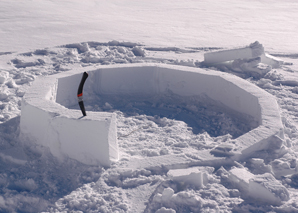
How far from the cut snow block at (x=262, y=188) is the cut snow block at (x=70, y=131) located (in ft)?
4.21

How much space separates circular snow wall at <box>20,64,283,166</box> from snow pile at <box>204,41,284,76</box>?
1.33 meters

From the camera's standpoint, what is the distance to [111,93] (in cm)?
595

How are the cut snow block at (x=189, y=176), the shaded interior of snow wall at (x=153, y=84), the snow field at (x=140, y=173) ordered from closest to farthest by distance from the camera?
the snow field at (x=140, y=173), the cut snow block at (x=189, y=176), the shaded interior of snow wall at (x=153, y=84)

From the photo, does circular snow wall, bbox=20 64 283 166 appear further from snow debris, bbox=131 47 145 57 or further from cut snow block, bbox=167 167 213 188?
snow debris, bbox=131 47 145 57

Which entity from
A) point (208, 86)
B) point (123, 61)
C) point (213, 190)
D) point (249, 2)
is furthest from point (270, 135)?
point (249, 2)

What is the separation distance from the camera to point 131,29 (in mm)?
9336

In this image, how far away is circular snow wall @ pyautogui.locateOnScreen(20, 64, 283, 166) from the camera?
392 centimetres

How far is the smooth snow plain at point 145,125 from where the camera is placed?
3486mm

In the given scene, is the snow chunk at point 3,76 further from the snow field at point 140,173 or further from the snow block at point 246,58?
the snow block at point 246,58

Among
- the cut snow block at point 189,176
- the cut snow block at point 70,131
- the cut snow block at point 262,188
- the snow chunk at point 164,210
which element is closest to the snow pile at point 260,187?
the cut snow block at point 262,188

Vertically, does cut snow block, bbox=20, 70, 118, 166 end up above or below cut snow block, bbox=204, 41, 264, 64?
below

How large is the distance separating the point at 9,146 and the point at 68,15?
6538mm

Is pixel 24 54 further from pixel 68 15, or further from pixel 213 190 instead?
pixel 213 190

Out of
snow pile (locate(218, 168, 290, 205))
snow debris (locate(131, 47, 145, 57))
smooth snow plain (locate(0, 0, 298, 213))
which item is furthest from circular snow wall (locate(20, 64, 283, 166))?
snow debris (locate(131, 47, 145, 57))
